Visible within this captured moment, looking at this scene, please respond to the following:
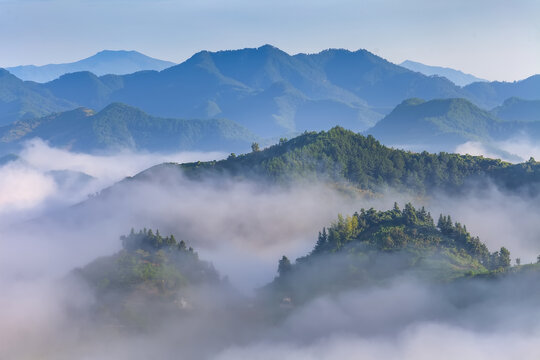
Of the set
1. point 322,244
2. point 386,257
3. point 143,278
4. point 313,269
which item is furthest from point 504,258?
point 143,278

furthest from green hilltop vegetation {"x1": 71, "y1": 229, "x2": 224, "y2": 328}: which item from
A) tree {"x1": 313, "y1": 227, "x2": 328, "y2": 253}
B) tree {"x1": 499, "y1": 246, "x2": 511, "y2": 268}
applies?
tree {"x1": 499, "y1": 246, "x2": 511, "y2": 268}

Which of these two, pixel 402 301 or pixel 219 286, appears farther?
pixel 219 286

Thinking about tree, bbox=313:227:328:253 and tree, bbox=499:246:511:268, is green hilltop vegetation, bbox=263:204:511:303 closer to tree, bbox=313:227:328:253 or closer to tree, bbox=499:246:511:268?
tree, bbox=499:246:511:268

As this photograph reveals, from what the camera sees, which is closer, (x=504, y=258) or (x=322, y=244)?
(x=504, y=258)

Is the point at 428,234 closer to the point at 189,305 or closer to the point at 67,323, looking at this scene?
the point at 189,305

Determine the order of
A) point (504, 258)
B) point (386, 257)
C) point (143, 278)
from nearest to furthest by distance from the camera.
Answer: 1. point (504, 258)
2. point (386, 257)
3. point (143, 278)

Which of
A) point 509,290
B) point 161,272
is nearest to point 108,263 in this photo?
point 161,272

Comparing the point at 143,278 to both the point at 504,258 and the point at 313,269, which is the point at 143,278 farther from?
the point at 504,258
